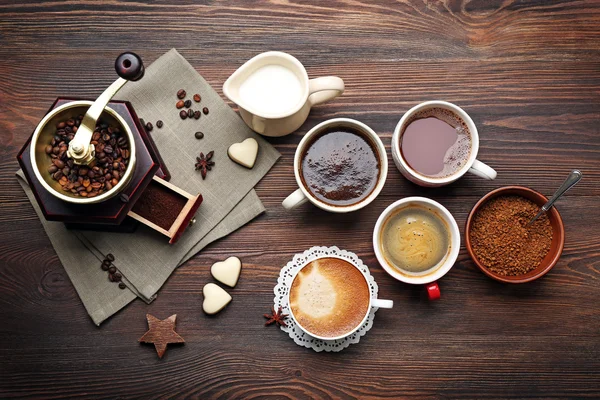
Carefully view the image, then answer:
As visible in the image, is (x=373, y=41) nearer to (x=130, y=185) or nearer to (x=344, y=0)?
(x=344, y=0)

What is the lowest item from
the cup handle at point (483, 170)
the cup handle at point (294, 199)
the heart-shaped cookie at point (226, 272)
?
the heart-shaped cookie at point (226, 272)

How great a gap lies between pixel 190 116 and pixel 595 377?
167 cm

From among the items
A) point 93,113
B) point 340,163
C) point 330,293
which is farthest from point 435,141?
point 93,113

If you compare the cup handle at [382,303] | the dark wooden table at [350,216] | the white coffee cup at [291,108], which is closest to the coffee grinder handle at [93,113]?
the white coffee cup at [291,108]

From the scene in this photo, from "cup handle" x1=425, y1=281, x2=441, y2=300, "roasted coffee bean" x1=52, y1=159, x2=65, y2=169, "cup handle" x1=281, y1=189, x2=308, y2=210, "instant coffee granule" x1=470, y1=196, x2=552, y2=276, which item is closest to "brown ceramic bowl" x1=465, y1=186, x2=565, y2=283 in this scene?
"instant coffee granule" x1=470, y1=196, x2=552, y2=276

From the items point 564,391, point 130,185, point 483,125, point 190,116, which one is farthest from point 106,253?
point 564,391

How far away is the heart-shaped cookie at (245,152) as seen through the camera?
1693 mm

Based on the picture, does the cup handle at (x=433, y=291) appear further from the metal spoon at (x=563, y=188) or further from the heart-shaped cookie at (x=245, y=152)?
the heart-shaped cookie at (x=245, y=152)

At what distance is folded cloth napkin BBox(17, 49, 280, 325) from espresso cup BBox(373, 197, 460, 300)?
0.42 metres

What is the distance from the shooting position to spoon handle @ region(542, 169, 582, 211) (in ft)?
4.72

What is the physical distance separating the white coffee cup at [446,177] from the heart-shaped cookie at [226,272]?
65 centimetres

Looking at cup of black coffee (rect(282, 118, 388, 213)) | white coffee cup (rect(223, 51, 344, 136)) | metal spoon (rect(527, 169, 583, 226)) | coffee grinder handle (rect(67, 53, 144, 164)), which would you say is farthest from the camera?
cup of black coffee (rect(282, 118, 388, 213))

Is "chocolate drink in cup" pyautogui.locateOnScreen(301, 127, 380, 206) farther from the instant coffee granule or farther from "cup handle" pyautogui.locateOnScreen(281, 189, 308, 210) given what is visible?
the instant coffee granule

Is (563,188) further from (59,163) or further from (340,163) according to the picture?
(59,163)
